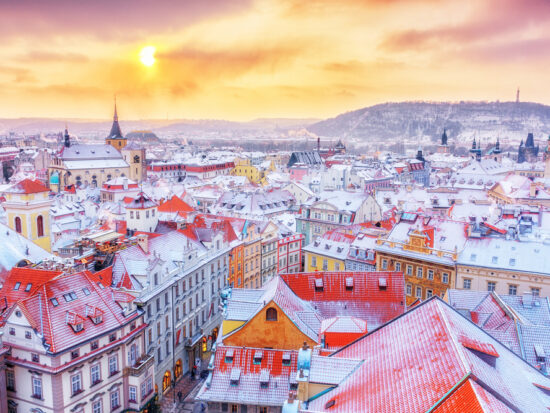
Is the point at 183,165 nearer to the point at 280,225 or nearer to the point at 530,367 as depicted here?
the point at 280,225

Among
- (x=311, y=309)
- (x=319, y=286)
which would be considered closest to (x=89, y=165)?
(x=319, y=286)

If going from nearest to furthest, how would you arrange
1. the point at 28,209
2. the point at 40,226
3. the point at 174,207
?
the point at 28,209
the point at 40,226
the point at 174,207

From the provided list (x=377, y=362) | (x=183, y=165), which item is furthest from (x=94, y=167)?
(x=377, y=362)

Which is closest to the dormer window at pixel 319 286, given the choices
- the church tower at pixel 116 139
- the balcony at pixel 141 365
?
the balcony at pixel 141 365

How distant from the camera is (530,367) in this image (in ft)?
75.8

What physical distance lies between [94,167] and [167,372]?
115 m

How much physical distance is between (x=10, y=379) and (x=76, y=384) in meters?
4.49

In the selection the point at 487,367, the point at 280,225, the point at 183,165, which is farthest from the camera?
the point at 183,165

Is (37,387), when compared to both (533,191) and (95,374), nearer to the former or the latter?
(95,374)

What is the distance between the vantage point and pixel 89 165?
146 meters

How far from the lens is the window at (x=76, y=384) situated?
33000mm

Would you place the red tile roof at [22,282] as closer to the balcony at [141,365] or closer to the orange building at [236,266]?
the balcony at [141,365]

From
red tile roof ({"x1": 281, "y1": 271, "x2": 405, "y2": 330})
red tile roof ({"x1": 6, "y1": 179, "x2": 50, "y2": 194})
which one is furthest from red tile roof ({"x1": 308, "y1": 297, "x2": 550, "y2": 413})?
red tile roof ({"x1": 6, "y1": 179, "x2": 50, "y2": 194})

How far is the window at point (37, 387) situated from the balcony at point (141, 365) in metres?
6.33
